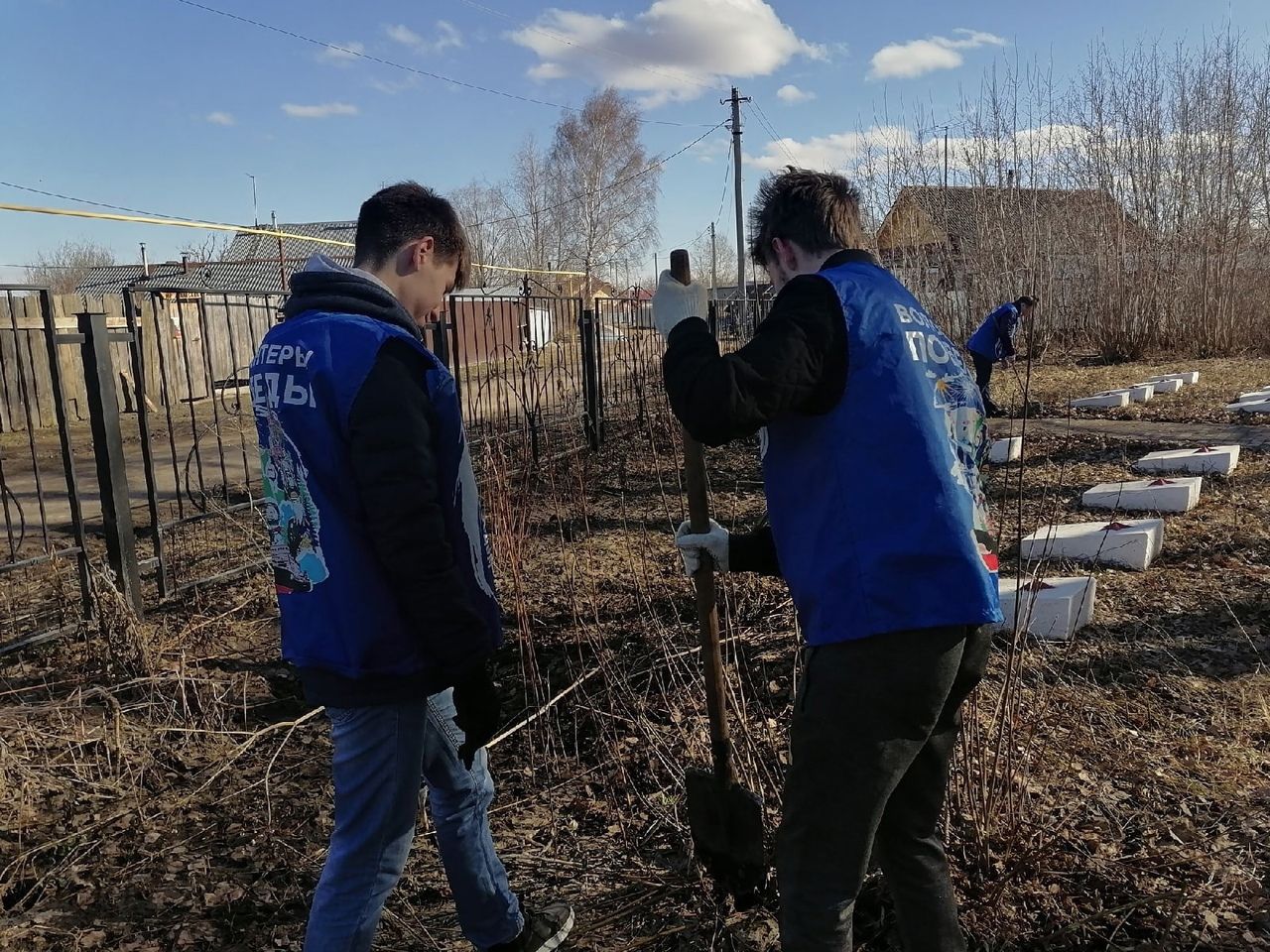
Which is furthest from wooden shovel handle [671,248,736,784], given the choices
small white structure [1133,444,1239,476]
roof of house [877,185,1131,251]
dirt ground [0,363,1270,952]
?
roof of house [877,185,1131,251]

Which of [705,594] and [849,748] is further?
[705,594]

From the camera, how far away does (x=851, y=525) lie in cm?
138

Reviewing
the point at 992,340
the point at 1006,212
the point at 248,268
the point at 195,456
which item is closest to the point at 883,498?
the point at 195,456

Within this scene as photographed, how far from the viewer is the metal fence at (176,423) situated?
13.3ft

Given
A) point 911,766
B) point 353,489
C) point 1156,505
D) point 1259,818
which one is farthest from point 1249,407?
point 353,489

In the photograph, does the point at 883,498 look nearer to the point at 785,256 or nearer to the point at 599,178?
the point at 785,256

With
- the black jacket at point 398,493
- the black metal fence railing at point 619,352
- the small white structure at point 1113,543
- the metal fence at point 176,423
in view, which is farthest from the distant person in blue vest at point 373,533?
the black metal fence railing at point 619,352

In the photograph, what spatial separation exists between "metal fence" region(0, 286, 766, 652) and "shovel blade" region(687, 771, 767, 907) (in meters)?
1.82

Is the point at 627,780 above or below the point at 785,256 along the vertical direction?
below

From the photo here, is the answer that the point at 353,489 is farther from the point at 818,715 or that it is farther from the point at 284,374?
the point at 818,715

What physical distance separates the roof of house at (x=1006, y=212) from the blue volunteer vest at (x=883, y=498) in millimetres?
16869

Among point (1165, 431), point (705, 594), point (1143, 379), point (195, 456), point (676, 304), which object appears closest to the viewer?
point (676, 304)

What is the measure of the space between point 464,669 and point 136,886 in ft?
4.75

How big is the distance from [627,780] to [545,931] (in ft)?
1.92
